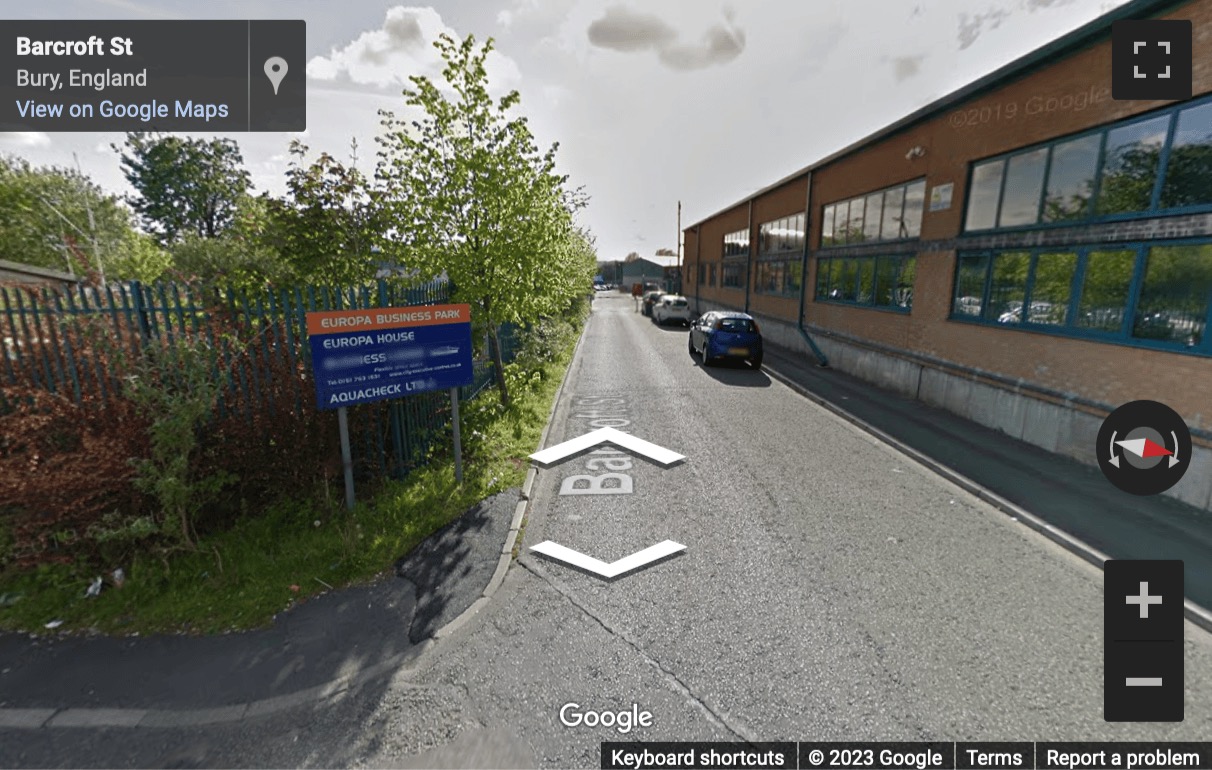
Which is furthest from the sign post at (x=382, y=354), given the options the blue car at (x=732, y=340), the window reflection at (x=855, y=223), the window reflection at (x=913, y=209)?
the window reflection at (x=855, y=223)

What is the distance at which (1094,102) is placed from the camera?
6.83 metres

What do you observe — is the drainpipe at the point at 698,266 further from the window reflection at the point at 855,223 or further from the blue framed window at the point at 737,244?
the window reflection at the point at 855,223

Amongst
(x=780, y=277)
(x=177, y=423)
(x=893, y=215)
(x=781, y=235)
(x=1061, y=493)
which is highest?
(x=781, y=235)

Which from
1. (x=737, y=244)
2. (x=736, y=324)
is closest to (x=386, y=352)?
(x=736, y=324)

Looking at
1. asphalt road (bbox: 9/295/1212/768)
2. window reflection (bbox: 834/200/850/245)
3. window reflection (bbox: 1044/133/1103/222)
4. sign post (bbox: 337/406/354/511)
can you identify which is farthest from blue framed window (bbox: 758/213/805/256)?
sign post (bbox: 337/406/354/511)

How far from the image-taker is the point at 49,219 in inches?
1096

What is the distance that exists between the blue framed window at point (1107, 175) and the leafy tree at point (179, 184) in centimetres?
5450

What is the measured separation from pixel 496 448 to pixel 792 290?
14.5 metres

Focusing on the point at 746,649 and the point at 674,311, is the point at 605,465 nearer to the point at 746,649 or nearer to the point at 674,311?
the point at 746,649

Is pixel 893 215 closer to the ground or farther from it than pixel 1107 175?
farther from it

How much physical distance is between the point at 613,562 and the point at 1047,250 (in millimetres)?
8601

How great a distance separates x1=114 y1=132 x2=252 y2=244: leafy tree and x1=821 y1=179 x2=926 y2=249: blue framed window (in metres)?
50.4

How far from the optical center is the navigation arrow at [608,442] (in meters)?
7.06

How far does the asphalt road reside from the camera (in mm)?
2748
